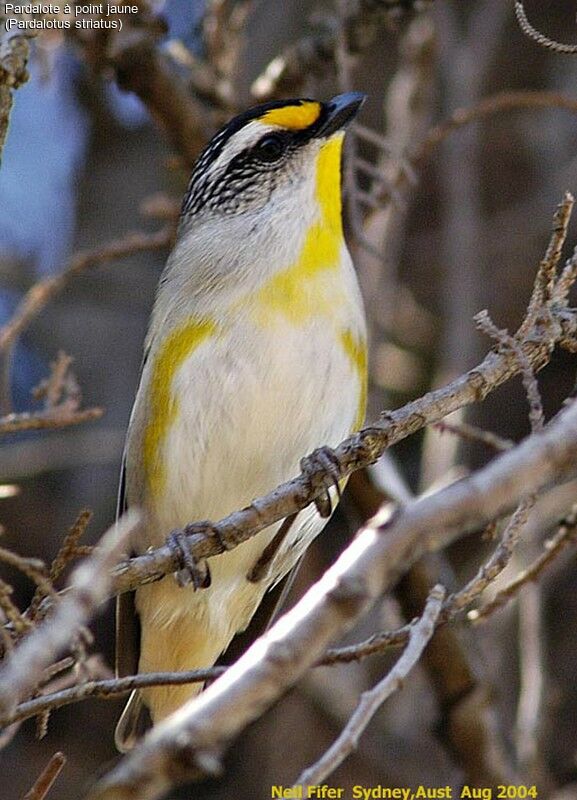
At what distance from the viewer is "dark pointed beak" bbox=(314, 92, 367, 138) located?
12.4 ft

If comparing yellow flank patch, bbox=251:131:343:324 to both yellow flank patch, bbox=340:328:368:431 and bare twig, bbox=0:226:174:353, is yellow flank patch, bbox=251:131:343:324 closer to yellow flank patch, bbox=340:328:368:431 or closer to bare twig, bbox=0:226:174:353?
yellow flank patch, bbox=340:328:368:431

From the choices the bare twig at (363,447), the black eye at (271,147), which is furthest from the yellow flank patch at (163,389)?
the bare twig at (363,447)

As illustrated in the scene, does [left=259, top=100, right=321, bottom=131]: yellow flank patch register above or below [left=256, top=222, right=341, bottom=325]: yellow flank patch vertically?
above

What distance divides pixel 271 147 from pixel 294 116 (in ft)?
0.41

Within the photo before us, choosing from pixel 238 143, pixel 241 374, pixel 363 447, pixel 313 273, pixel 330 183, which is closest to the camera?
pixel 363 447

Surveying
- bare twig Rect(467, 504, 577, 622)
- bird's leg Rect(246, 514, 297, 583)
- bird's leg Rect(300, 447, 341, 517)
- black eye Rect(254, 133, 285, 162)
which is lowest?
bare twig Rect(467, 504, 577, 622)

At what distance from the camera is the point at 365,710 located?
1.69 metres

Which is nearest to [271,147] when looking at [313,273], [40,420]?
[313,273]

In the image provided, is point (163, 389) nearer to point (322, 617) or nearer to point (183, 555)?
point (183, 555)

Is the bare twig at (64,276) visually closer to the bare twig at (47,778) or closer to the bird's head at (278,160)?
the bird's head at (278,160)

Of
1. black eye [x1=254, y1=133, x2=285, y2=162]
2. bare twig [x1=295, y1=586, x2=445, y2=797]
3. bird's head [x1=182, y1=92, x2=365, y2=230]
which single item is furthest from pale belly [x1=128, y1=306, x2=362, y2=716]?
bare twig [x1=295, y1=586, x2=445, y2=797]

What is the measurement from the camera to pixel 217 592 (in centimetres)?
378

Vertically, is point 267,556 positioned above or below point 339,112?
below

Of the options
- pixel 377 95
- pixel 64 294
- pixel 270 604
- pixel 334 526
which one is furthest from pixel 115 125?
pixel 270 604
